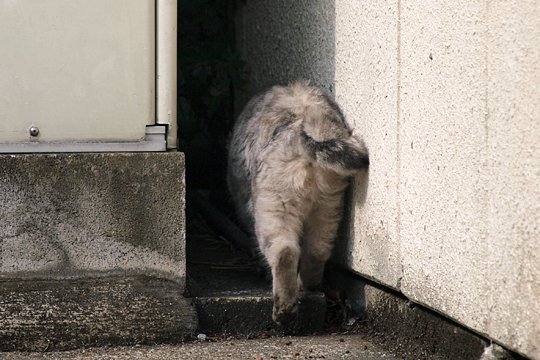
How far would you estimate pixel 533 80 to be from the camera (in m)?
2.43

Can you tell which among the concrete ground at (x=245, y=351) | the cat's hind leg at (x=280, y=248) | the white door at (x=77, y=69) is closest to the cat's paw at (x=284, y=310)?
the cat's hind leg at (x=280, y=248)

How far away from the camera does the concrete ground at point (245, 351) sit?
362cm

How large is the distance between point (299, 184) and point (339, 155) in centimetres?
26

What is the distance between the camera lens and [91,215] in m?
3.80

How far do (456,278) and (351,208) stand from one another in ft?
3.81

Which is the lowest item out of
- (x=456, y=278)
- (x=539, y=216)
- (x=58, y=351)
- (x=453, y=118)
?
(x=58, y=351)

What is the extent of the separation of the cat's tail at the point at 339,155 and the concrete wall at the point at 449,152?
7 cm

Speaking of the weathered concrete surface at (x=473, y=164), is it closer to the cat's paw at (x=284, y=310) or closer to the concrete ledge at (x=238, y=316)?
the cat's paw at (x=284, y=310)

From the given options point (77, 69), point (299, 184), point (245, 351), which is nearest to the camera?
point (245, 351)


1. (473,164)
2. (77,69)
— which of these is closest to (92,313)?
(77,69)

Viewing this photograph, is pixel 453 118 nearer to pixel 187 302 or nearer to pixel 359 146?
pixel 359 146

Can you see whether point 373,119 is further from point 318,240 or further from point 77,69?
point 77,69

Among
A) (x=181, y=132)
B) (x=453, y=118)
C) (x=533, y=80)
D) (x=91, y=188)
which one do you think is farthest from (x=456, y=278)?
(x=181, y=132)

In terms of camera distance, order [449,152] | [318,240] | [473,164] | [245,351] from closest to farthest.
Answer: [473,164], [449,152], [245,351], [318,240]
